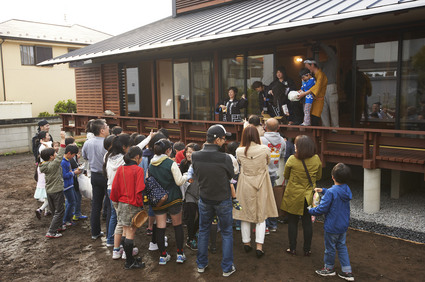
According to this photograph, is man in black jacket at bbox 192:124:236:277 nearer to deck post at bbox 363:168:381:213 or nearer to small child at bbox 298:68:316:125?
deck post at bbox 363:168:381:213

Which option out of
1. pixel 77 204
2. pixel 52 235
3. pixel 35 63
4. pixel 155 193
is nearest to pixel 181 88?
pixel 77 204

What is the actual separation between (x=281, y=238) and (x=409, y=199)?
10.9 ft

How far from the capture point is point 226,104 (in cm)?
981

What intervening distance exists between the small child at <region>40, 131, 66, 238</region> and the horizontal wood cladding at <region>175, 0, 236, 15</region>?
366 inches

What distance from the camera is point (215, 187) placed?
4488 millimetres

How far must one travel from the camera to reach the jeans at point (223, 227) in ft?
15.0

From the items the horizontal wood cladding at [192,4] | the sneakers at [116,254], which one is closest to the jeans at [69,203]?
the sneakers at [116,254]

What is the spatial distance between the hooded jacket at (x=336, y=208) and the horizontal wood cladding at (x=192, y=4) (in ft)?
34.1

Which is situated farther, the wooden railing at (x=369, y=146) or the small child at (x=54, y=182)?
the wooden railing at (x=369, y=146)

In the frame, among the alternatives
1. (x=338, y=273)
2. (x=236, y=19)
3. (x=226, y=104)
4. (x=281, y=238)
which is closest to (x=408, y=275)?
(x=338, y=273)

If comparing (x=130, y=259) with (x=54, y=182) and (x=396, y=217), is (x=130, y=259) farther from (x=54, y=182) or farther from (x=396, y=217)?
(x=396, y=217)

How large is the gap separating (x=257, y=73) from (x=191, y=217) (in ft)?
20.3

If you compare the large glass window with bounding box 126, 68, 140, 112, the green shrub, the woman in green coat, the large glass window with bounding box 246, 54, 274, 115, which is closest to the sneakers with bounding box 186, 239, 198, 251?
the woman in green coat

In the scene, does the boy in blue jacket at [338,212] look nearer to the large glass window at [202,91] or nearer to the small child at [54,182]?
the small child at [54,182]
